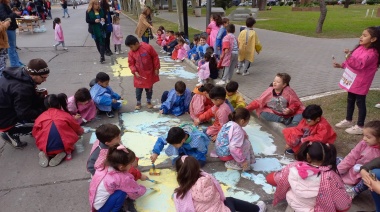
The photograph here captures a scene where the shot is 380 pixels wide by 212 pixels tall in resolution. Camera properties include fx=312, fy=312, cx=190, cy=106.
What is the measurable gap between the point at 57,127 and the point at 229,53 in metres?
4.10

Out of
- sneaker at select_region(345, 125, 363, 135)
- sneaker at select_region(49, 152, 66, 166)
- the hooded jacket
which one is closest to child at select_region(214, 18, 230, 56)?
sneaker at select_region(345, 125, 363, 135)

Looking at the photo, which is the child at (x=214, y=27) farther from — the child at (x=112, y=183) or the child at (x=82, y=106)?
the child at (x=112, y=183)

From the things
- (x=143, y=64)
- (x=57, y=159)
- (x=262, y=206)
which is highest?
(x=143, y=64)

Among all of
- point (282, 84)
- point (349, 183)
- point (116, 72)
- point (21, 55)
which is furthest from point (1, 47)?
point (349, 183)

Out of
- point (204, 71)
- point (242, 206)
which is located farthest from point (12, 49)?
point (242, 206)

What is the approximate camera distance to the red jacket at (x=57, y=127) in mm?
3848

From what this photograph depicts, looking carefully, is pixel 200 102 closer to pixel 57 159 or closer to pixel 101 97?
pixel 101 97

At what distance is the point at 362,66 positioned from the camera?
3998 millimetres

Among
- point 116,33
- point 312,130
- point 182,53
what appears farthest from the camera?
point 116,33

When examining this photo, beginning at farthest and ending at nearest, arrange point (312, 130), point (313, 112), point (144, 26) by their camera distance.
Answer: point (144, 26) < point (312, 130) < point (313, 112)

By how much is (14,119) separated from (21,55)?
707 cm

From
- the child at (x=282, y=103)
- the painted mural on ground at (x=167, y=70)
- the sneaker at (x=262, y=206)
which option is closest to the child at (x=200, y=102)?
the child at (x=282, y=103)

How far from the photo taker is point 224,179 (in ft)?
11.5

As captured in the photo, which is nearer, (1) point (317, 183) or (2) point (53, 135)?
(1) point (317, 183)
